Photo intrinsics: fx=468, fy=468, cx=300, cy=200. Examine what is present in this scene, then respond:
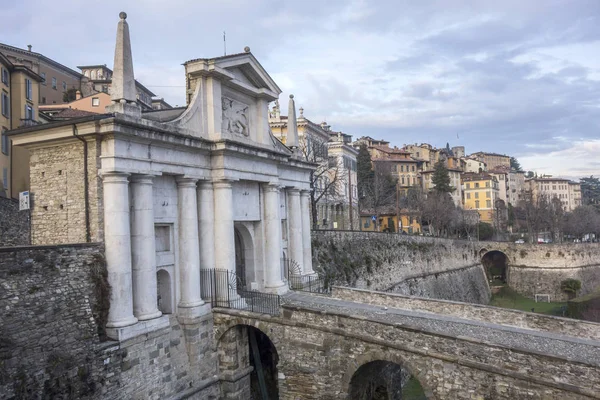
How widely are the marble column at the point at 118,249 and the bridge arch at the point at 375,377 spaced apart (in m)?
6.15

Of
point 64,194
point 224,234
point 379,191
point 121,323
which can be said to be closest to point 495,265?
point 379,191

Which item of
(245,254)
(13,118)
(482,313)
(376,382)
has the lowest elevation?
(376,382)

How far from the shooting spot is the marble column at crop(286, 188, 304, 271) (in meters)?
21.3

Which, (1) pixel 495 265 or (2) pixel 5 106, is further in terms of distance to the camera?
(1) pixel 495 265

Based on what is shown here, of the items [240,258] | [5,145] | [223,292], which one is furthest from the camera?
[5,145]

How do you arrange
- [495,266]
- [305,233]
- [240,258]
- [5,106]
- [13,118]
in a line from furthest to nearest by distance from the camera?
[495,266], [13,118], [5,106], [305,233], [240,258]

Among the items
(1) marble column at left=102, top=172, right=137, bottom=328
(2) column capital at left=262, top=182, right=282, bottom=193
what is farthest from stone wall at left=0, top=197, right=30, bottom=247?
(2) column capital at left=262, top=182, right=282, bottom=193

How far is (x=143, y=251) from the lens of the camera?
13250mm

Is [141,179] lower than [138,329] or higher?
higher

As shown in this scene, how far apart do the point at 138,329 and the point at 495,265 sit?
49.8m

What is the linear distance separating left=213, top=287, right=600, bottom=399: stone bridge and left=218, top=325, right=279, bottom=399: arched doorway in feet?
0.11

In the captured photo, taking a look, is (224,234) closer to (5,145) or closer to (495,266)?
(5,145)

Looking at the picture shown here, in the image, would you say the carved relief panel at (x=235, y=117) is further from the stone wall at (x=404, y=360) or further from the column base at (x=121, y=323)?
the column base at (x=121, y=323)

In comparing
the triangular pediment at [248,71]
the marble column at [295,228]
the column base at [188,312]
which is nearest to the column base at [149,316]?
the column base at [188,312]
